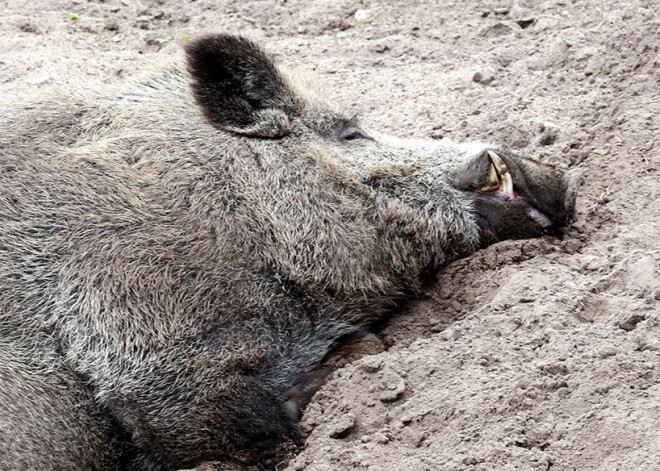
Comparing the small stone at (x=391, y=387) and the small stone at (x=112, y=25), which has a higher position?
the small stone at (x=391, y=387)

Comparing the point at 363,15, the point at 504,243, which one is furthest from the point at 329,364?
the point at 363,15

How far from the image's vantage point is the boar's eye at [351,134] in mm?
4395

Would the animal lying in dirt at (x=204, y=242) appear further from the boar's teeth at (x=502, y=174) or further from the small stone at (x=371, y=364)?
the small stone at (x=371, y=364)

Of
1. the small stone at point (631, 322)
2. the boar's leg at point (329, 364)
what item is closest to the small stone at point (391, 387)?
the boar's leg at point (329, 364)

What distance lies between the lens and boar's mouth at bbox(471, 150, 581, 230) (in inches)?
168

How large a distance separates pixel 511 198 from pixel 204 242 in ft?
5.18

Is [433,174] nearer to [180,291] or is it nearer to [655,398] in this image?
[180,291]

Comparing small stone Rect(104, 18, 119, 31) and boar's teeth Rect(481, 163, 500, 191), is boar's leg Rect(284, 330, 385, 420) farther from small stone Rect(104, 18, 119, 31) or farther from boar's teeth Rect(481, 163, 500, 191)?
small stone Rect(104, 18, 119, 31)

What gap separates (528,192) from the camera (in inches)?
169

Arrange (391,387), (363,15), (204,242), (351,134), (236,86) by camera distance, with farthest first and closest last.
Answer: (363,15)
(351,134)
(236,86)
(204,242)
(391,387)

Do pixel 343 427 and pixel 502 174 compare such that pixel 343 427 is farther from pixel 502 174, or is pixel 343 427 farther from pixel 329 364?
pixel 502 174

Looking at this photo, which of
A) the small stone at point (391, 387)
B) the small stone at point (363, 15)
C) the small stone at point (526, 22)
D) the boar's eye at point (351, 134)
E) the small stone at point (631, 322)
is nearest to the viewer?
the small stone at point (631, 322)

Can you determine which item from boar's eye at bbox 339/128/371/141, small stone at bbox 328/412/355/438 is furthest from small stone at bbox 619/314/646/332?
boar's eye at bbox 339/128/371/141

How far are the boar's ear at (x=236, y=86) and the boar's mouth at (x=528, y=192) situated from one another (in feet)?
3.50
